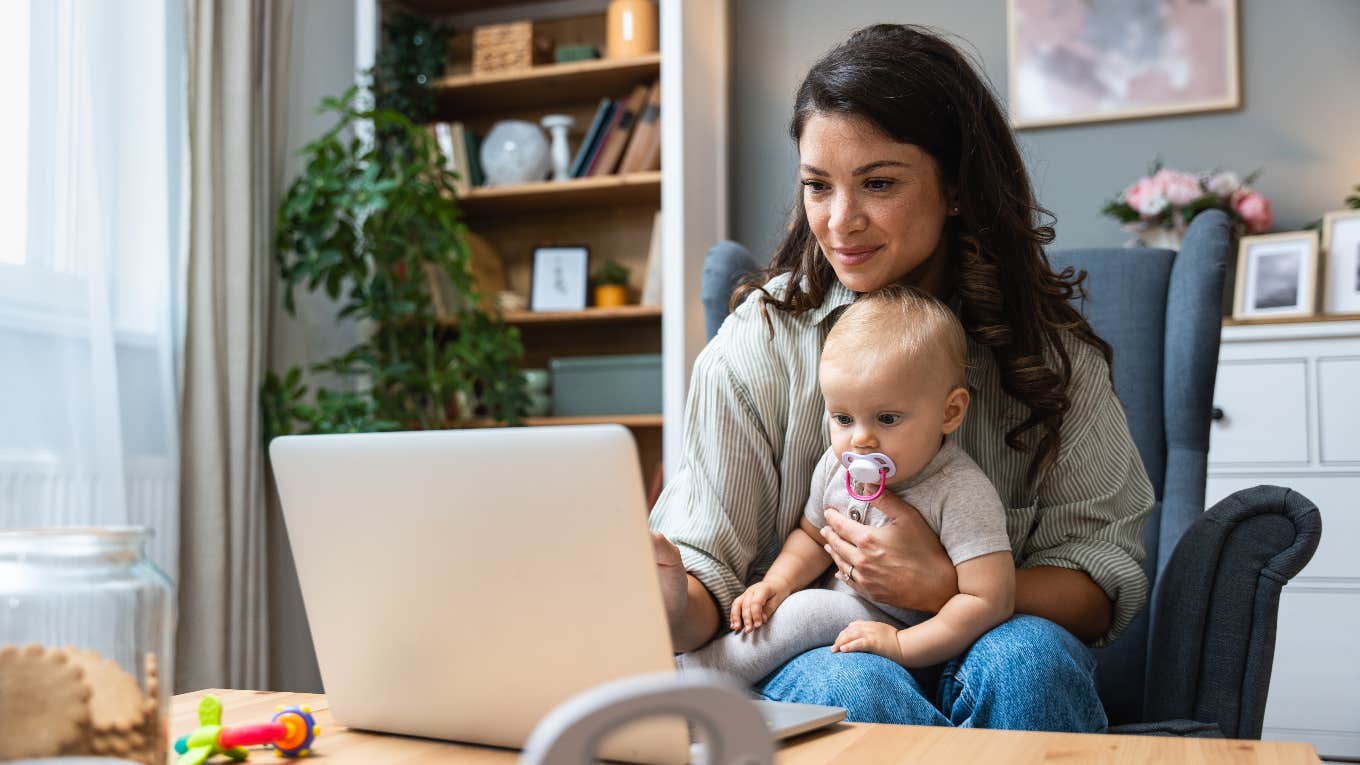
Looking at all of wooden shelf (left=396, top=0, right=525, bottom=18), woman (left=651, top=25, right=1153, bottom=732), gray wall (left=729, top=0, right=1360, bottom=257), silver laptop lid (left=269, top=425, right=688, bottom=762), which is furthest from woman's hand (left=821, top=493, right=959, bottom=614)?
wooden shelf (left=396, top=0, right=525, bottom=18)

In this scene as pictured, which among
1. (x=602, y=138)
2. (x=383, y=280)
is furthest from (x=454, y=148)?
(x=383, y=280)

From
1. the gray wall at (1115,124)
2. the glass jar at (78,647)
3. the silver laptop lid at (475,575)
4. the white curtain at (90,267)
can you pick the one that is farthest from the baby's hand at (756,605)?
the gray wall at (1115,124)

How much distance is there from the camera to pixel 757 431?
1390mm

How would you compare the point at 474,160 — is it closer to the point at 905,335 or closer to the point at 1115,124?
the point at 1115,124

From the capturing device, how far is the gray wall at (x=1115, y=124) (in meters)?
3.07

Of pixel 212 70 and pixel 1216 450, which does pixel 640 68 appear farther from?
pixel 1216 450

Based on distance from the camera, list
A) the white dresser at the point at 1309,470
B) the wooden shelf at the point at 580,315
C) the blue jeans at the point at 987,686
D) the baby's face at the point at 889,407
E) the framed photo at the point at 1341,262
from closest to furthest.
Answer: the blue jeans at the point at 987,686 → the baby's face at the point at 889,407 → the white dresser at the point at 1309,470 → the framed photo at the point at 1341,262 → the wooden shelf at the point at 580,315

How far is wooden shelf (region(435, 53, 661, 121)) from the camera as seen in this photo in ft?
10.6

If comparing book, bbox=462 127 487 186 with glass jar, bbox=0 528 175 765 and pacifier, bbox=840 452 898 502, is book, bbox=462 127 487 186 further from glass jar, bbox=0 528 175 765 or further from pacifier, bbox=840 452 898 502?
glass jar, bbox=0 528 175 765

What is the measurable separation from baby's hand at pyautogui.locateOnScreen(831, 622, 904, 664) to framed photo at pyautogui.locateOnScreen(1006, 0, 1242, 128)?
2.47 meters

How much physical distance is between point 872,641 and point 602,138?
2351 mm

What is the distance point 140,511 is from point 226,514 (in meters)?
0.23

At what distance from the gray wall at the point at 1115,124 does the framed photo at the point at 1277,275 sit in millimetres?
179

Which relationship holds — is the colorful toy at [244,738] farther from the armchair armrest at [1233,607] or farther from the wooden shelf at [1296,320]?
the wooden shelf at [1296,320]
